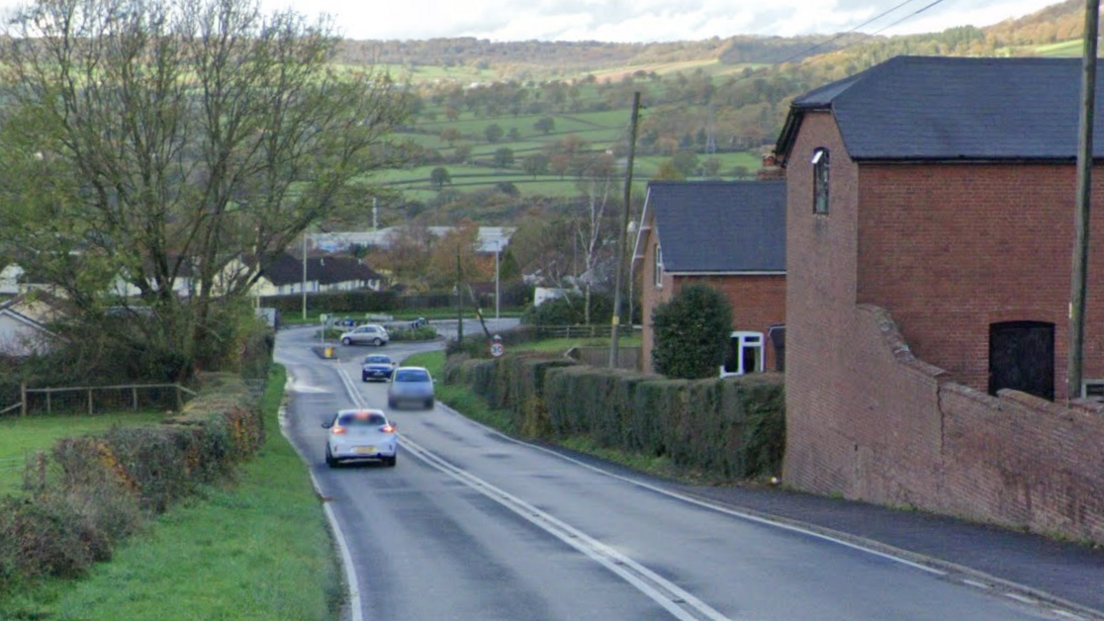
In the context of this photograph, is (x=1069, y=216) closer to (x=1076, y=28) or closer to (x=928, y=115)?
(x=928, y=115)

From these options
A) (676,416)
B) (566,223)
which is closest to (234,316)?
(676,416)

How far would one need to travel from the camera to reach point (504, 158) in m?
143

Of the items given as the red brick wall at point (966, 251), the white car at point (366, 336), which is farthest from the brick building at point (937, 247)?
the white car at point (366, 336)

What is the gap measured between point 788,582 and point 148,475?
28.6ft

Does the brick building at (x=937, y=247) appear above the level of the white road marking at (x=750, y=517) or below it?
above

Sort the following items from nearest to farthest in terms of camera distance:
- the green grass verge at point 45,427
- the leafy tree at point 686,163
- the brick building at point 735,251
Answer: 1. the green grass verge at point 45,427
2. the brick building at point 735,251
3. the leafy tree at point 686,163

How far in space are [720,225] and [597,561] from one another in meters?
30.2

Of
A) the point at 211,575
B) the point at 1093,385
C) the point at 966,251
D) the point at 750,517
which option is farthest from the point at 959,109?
the point at 211,575

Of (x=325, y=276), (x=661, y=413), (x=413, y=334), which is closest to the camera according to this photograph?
(x=661, y=413)

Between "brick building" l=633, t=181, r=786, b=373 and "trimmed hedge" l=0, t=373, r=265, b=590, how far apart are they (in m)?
22.4

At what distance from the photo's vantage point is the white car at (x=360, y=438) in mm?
33812

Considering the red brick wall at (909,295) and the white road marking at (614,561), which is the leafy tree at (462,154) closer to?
the white road marking at (614,561)

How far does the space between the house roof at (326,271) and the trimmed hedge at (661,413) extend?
6577cm

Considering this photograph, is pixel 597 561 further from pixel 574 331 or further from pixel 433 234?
pixel 433 234
